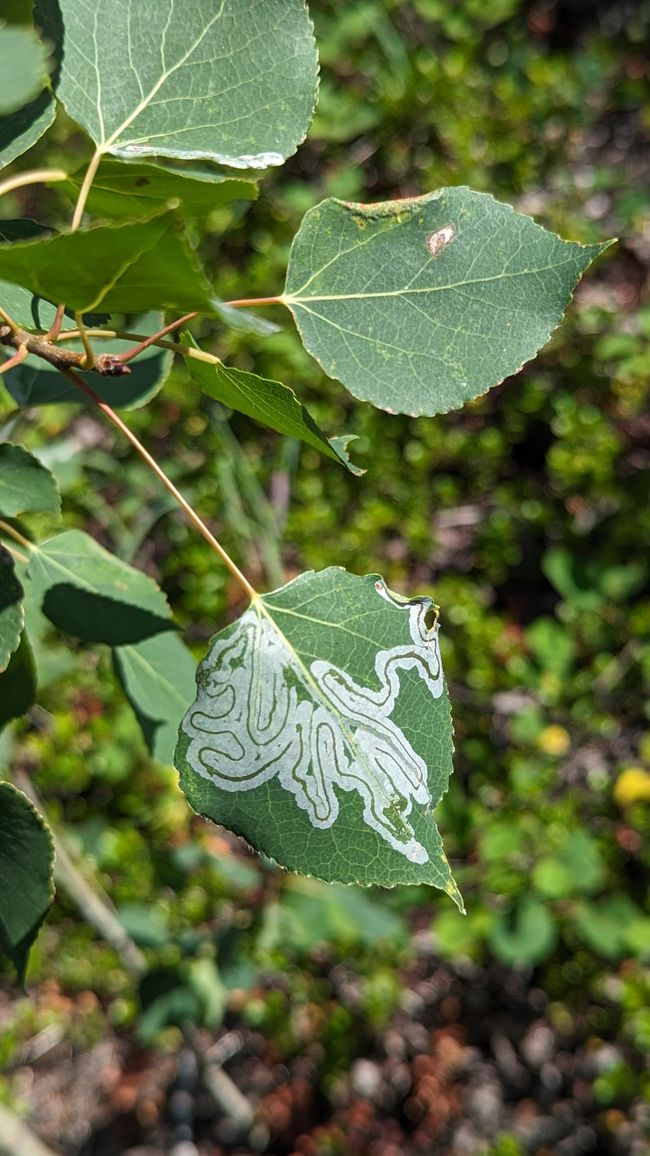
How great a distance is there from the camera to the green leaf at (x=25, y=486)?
81 centimetres

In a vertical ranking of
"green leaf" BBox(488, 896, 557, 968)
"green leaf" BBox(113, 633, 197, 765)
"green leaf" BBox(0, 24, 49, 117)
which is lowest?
"green leaf" BBox(488, 896, 557, 968)

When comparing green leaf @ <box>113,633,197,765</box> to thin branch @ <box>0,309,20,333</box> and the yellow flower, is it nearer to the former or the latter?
thin branch @ <box>0,309,20,333</box>

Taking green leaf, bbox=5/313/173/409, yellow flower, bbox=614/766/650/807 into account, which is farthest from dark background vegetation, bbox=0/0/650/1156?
green leaf, bbox=5/313/173/409

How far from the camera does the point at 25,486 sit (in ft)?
2.69

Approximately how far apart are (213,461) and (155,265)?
1.64 metres

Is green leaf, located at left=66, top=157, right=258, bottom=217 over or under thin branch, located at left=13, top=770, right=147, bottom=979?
over

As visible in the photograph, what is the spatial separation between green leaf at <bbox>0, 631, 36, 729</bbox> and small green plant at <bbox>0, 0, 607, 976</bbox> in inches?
5.3

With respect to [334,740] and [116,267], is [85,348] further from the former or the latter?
[334,740]

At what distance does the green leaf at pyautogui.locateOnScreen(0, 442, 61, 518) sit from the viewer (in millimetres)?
811

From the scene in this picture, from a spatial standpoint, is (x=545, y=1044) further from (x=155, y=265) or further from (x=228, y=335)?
(x=155, y=265)

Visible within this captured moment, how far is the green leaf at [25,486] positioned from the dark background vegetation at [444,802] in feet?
2.10

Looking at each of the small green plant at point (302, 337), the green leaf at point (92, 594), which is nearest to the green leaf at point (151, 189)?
the small green plant at point (302, 337)

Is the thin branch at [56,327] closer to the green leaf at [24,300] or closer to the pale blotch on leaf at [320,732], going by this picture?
the green leaf at [24,300]

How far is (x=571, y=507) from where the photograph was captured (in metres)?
2.17
